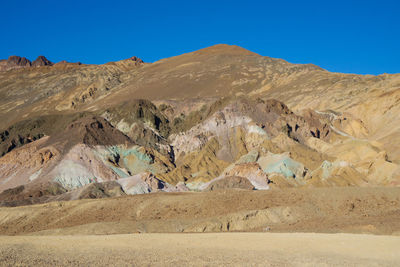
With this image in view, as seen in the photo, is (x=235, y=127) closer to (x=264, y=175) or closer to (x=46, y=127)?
(x=264, y=175)

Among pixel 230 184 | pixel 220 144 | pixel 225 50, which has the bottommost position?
pixel 230 184

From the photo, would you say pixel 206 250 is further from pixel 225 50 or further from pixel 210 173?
pixel 225 50

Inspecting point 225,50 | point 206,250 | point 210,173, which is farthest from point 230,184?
point 225,50

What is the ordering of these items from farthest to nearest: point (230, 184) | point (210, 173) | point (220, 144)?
1. point (220, 144)
2. point (210, 173)
3. point (230, 184)

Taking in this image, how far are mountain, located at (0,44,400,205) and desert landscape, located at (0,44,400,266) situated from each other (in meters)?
0.24

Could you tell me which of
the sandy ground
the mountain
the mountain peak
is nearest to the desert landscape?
the sandy ground

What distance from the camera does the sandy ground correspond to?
1708 centimetres

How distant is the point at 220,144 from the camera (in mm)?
73625

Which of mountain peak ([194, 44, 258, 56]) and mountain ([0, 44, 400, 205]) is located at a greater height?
mountain peak ([194, 44, 258, 56])

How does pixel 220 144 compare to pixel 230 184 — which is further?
pixel 220 144

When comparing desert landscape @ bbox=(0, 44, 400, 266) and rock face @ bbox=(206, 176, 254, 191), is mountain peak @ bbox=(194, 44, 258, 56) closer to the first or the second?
desert landscape @ bbox=(0, 44, 400, 266)

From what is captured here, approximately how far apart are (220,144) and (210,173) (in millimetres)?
10038

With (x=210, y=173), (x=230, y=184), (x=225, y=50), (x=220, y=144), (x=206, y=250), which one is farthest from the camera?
(x=225, y=50)

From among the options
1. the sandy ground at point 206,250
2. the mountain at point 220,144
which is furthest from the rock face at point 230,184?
the sandy ground at point 206,250
